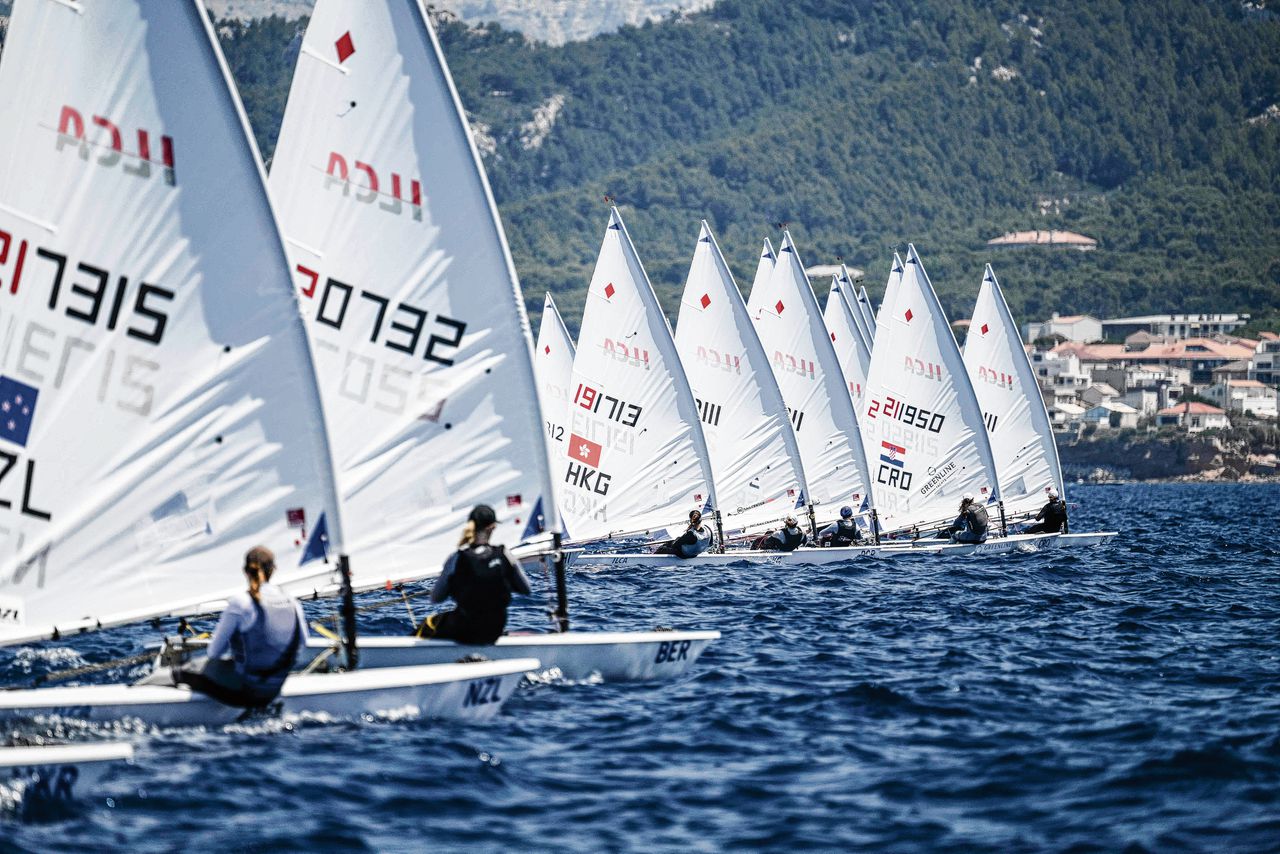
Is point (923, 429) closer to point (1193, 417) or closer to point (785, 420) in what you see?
point (785, 420)

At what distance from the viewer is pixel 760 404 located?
32.0 metres

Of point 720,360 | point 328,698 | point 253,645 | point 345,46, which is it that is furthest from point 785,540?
point 253,645

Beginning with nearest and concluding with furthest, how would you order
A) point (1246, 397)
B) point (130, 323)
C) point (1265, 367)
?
point (130, 323), point (1246, 397), point (1265, 367)

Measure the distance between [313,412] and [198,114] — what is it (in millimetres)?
2259

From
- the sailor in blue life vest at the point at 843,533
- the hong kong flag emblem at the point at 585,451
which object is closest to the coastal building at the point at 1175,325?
the sailor in blue life vest at the point at 843,533

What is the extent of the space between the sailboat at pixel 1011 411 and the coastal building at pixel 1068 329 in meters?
148

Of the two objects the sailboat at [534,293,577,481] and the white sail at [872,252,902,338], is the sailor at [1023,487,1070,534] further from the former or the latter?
the sailboat at [534,293,577,481]

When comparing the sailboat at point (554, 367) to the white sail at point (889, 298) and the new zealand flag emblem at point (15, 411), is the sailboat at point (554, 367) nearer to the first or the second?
the white sail at point (889, 298)

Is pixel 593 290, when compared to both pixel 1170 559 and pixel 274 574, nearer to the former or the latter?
pixel 1170 559

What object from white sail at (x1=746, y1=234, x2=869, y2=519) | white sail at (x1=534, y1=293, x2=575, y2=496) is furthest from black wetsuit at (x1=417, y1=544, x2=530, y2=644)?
white sail at (x1=746, y1=234, x2=869, y2=519)

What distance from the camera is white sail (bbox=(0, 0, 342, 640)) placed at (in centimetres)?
1242

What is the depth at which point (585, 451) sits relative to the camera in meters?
29.1

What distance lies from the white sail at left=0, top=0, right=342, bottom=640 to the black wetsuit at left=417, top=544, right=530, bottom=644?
1.75m

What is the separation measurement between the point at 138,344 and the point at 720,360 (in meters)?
20.2
